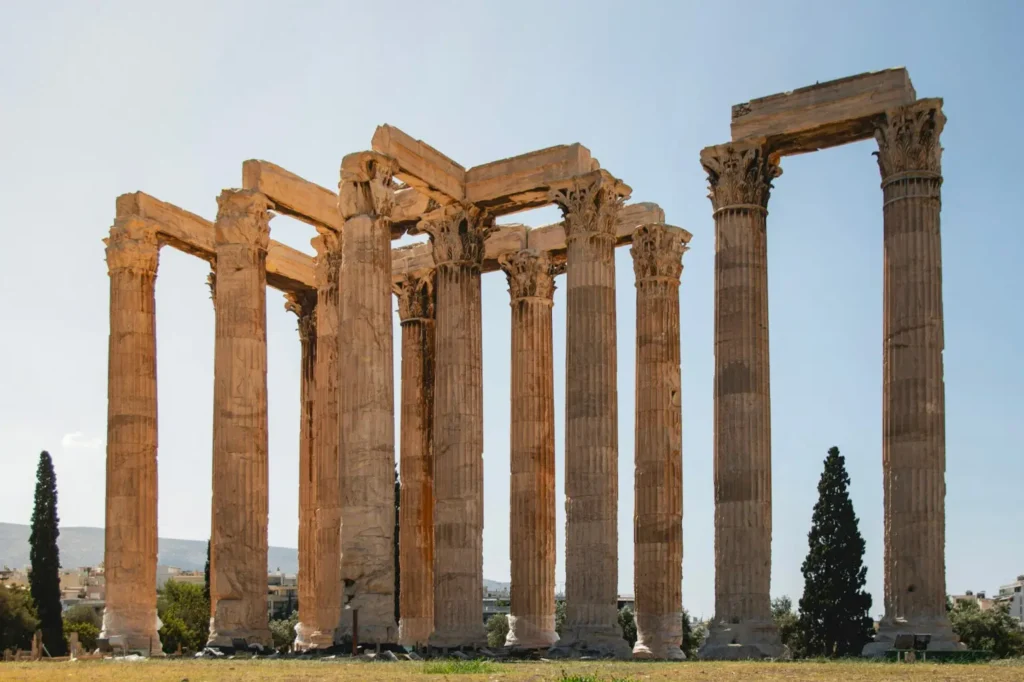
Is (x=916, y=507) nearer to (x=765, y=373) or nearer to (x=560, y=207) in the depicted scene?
(x=765, y=373)

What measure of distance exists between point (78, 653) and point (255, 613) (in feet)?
24.3

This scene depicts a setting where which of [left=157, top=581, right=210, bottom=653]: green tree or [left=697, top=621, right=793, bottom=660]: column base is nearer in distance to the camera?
[left=697, top=621, right=793, bottom=660]: column base

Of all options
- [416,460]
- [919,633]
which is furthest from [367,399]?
[919,633]

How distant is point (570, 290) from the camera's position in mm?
52375

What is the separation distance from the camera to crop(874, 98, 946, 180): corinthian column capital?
149ft

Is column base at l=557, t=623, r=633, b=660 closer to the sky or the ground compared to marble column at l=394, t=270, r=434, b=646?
closer to the ground

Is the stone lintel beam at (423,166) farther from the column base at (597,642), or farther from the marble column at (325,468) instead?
the column base at (597,642)

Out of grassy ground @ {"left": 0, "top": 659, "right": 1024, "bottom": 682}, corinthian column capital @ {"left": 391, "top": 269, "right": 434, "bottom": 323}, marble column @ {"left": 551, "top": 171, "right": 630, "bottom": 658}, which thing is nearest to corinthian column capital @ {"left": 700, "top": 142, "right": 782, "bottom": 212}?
marble column @ {"left": 551, "top": 171, "right": 630, "bottom": 658}

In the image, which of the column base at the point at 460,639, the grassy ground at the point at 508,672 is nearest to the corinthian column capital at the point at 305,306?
the column base at the point at 460,639

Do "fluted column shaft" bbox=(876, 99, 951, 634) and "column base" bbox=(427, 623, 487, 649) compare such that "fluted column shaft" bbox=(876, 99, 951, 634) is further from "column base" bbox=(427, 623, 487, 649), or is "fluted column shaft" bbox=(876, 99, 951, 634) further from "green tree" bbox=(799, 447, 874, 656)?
"green tree" bbox=(799, 447, 874, 656)

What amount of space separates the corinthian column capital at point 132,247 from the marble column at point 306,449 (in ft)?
31.7

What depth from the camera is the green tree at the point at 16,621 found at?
9025cm

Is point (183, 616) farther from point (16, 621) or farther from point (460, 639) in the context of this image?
point (460, 639)

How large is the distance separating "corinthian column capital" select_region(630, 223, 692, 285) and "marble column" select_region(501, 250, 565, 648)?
3535 mm
